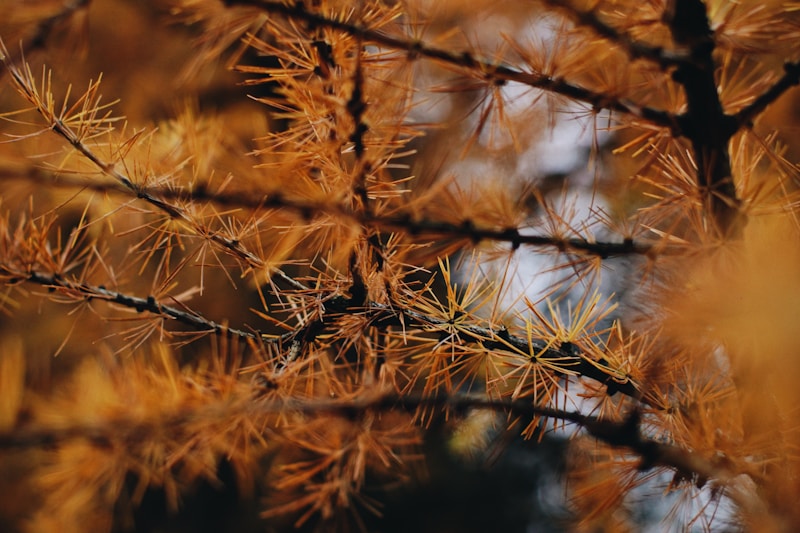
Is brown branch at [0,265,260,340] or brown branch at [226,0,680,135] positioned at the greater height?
brown branch at [226,0,680,135]

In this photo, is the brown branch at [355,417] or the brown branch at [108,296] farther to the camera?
the brown branch at [108,296]

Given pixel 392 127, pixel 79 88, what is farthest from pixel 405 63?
pixel 79 88

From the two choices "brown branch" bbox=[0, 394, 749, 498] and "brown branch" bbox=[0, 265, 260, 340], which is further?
"brown branch" bbox=[0, 265, 260, 340]

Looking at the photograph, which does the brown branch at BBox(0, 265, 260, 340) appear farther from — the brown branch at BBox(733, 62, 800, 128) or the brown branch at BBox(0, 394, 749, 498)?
the brown branch at BBox(733, 62, 800, 128)

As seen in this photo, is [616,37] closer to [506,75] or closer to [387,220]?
[506,75]

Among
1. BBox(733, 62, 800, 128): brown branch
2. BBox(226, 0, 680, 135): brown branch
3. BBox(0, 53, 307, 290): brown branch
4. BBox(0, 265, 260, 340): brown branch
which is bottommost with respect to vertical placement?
BBox(0, 265, 260, 340): brown branch

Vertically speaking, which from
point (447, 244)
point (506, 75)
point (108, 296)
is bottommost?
point (108, 296)

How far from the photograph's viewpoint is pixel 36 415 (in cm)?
33

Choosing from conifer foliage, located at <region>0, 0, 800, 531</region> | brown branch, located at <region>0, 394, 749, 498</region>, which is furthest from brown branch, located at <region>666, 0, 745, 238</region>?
brown branch, located at <region>0, 394, 749, 498</region>

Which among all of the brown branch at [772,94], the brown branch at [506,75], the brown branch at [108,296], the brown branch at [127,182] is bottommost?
the brown branch at [108,296]

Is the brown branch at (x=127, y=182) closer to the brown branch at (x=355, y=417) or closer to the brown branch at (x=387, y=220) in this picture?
the brown branch at (x=387, y=220)

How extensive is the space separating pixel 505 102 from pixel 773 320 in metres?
0.20

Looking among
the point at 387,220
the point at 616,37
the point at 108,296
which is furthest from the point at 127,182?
the point at 616,37

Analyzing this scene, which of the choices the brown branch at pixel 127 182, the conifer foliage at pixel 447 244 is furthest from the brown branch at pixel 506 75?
the brown branch at pixel 127 182
